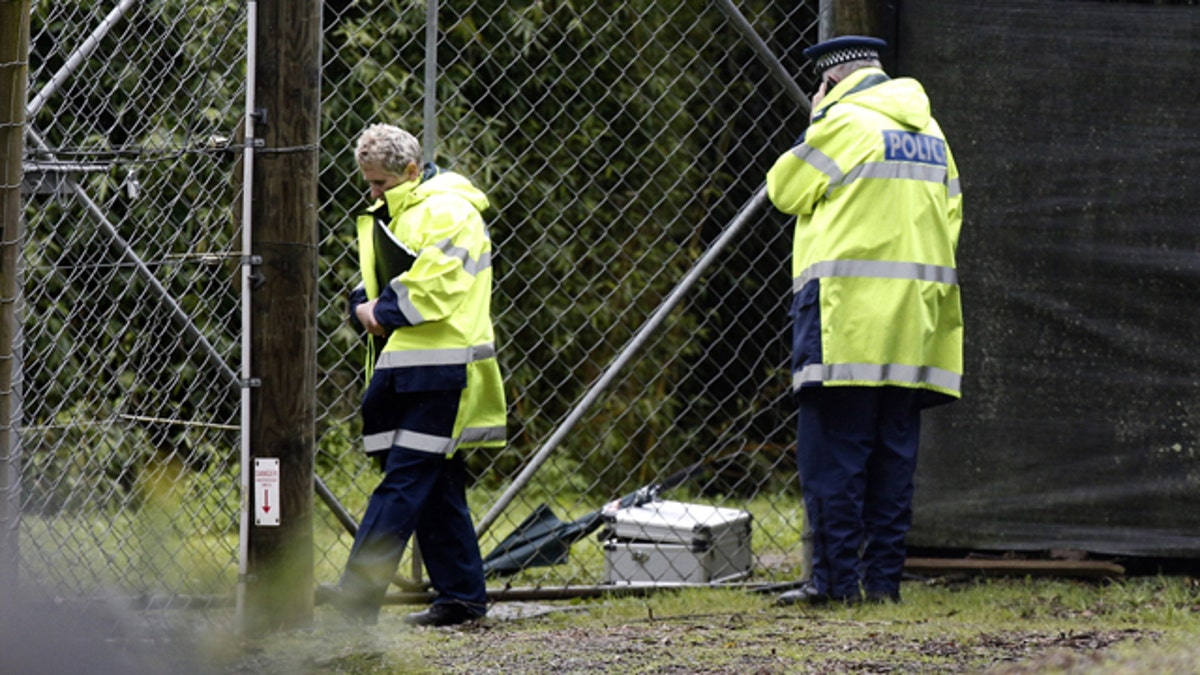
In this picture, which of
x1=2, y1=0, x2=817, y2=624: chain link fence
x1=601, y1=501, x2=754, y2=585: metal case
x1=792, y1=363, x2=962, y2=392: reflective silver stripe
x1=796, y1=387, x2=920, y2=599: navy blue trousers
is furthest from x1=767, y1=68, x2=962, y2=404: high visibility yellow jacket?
x1=601, y1=501, x2=754, y2=585: metal case

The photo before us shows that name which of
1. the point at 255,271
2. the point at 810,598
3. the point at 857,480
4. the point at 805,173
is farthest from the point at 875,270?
the point at 255,271

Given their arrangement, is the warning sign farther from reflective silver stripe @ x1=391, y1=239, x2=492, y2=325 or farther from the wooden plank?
the wooden plank

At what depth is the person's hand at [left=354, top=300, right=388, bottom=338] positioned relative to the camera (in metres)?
4.96

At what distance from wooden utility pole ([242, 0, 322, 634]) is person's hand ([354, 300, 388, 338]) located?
11.7 inches

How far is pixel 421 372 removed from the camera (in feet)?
16.2

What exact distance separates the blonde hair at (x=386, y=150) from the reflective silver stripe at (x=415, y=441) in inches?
31.1

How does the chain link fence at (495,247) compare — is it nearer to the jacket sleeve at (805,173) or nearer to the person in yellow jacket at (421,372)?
the person in yellow jacket at (421,372)

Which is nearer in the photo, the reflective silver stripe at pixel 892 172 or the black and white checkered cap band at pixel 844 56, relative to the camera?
the reflective silver stripe at pixel 892 172

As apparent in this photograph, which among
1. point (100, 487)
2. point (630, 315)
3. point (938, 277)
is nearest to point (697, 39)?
point (630, 315)

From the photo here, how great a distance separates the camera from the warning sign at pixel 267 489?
4.62m

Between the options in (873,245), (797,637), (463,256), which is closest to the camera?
(797,637)

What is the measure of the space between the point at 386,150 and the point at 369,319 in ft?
1.69

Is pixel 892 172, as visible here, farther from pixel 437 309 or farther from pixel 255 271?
pixel 255 271

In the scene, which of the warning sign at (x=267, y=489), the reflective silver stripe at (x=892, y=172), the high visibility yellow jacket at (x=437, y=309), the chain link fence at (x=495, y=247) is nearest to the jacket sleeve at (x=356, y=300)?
the high visibility yellow jacket at (x=437, y=309)
